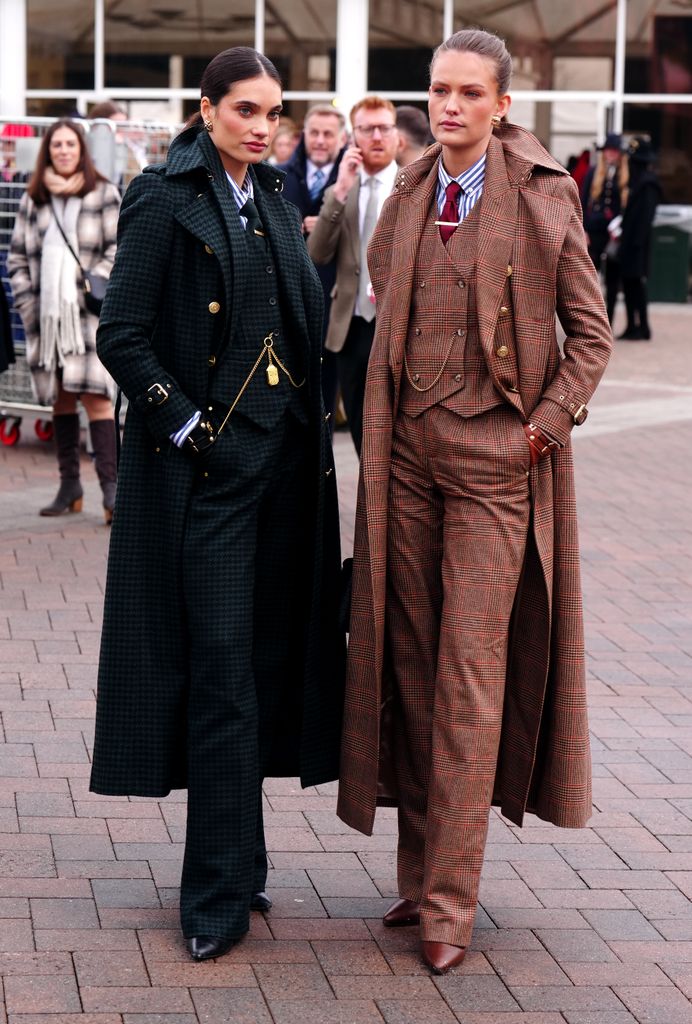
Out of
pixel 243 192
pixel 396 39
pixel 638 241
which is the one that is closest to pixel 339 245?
pixel 243 192

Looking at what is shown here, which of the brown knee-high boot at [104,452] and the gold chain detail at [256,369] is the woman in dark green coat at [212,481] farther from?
the brown knee-high boot at [104,452]

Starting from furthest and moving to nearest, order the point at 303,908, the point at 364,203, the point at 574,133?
the point at 574,133 < the point at 364,203 < the point at 303,908

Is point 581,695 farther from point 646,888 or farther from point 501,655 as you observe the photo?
point 646,888

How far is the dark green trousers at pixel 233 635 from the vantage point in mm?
3729

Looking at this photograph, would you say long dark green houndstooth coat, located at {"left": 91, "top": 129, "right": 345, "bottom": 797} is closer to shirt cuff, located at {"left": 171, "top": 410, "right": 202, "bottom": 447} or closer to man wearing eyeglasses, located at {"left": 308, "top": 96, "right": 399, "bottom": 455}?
shirt cuff, located at {"left": 171, "top": 410, "right": 202, "bottom": 447}

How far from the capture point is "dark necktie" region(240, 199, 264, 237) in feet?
12.5

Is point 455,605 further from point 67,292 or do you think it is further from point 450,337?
point 67,292

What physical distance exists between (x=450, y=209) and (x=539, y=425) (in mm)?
528

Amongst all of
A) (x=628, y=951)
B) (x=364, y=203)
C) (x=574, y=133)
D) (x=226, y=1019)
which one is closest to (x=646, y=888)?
(x=628, y=951)

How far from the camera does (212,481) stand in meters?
3.75

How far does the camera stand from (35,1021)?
11.2 ft

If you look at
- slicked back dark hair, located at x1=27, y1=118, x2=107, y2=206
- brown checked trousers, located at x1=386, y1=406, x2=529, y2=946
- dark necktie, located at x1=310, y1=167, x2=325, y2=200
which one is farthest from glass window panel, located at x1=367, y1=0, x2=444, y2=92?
brown checked trousers, located at x1=386, y1=406, x2=529, y2=946

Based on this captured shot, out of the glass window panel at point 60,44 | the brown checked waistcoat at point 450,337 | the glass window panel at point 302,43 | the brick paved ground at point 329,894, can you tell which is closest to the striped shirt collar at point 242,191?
the brown checked waistcoat at point 450,337

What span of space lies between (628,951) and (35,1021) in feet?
4.44
